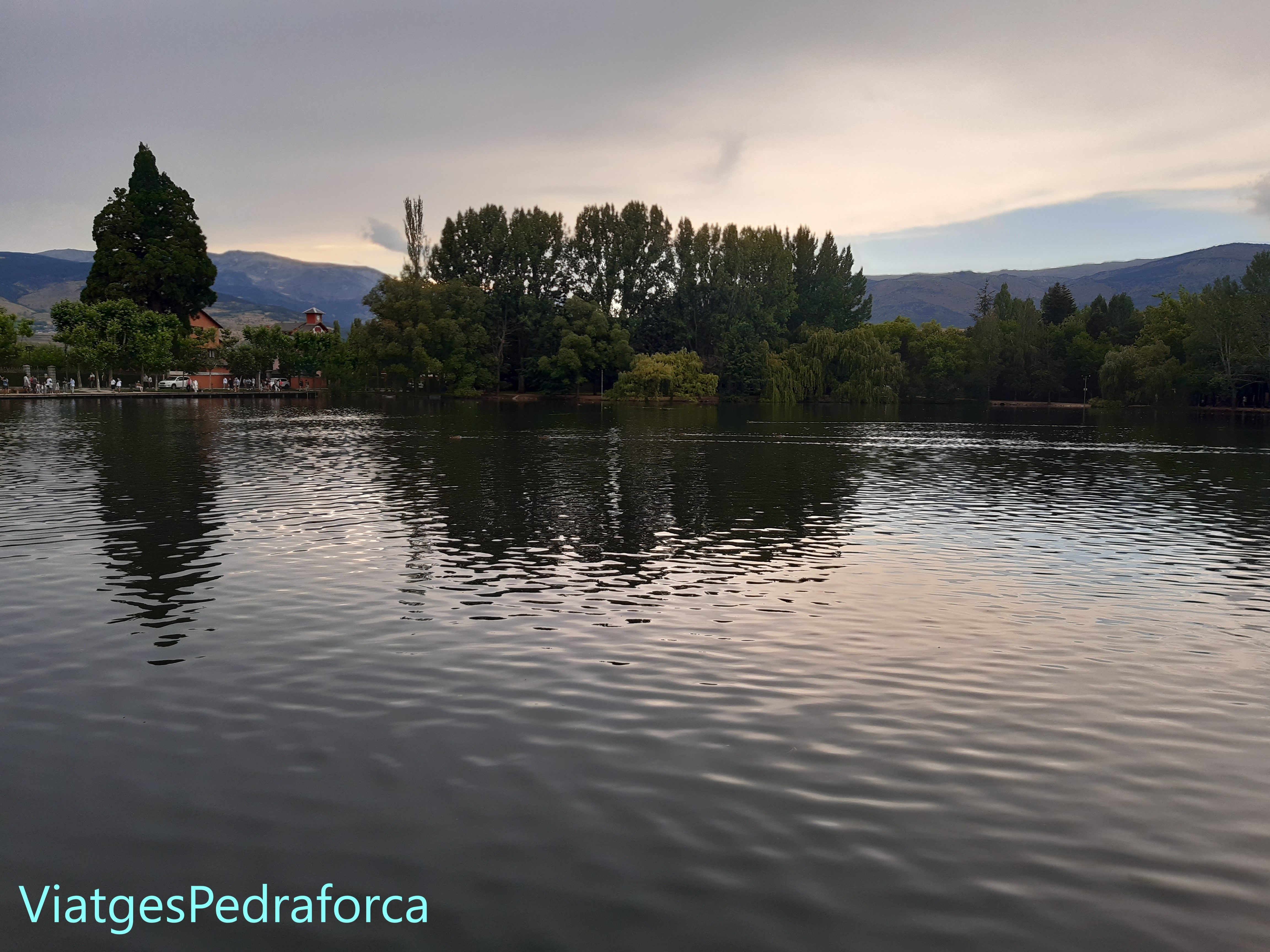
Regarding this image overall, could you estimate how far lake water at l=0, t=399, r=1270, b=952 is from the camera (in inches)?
319

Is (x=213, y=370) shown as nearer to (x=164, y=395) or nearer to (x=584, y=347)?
(x=164, y=395)

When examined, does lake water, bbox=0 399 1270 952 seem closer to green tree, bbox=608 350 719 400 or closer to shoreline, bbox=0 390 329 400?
green tree, bbox=608 350 719 400

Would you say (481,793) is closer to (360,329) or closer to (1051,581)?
(1051,581)

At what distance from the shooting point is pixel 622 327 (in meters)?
147

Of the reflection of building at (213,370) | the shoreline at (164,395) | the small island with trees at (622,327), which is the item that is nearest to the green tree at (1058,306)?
the small island with trees at (622,327)

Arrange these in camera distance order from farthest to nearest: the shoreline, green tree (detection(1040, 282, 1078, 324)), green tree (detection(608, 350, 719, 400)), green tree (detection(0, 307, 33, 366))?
green tree (detection(1040, 282, 1078, 324)) < green tree (detection(608, 350, 719, 400)) < green tree (detection(0, 307, 33, 366)) < the shoreline

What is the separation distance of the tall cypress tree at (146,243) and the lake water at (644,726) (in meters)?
128

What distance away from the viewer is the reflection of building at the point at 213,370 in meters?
183

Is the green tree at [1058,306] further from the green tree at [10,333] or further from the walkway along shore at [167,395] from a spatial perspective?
the green tree at [10,333]

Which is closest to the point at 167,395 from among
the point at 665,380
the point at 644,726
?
the point at 665,380

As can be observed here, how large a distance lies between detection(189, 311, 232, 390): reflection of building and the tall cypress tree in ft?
115

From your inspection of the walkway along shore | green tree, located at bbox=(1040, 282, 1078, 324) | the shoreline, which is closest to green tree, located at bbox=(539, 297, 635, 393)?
the walkway along shore

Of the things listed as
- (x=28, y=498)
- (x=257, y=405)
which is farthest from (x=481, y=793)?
(x=257, y=405)

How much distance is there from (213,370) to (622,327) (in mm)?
96968
